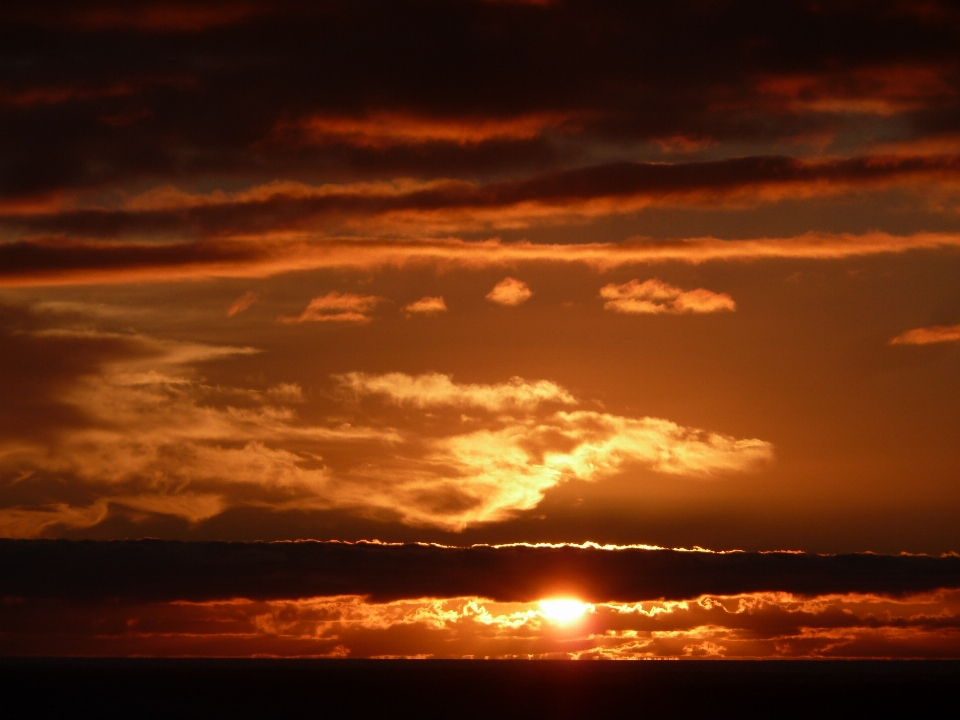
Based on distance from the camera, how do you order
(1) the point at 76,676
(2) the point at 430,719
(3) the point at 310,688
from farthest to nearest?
(1) the point at 76,676
(3) the point at 310,688
(2) the point at 430,719

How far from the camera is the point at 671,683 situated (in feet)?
563

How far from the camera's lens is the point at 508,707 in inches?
4892

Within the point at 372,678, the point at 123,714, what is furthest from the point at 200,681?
the point at 123,714

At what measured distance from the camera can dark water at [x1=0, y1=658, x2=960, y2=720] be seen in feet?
393

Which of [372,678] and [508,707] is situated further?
[372,678]

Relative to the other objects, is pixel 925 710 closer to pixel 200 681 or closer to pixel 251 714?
pixel 251 714

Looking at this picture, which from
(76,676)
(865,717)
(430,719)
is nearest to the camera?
(430,719)

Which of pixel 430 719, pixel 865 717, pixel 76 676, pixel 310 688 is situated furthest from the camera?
pixel 76 676

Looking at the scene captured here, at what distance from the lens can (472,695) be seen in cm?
14312

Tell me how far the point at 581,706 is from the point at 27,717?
54.0m

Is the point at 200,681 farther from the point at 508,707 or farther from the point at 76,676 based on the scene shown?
the point at 508,707

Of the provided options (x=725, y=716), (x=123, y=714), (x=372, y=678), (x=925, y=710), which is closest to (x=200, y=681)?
(x=372, y=678)

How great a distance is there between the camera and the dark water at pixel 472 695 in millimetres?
119938

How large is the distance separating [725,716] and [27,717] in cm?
6534
